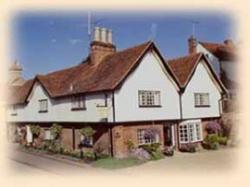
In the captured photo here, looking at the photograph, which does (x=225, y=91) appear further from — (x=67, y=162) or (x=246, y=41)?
(x=67, y=162)

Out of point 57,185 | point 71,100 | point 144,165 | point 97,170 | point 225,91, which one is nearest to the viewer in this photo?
point 57,185

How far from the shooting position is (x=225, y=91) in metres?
2.12

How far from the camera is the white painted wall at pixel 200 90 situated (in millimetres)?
2736

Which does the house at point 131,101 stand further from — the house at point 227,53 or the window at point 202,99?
the house at point 227,53

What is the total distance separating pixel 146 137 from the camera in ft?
9.51

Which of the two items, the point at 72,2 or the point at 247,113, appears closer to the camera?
the point at 72,2

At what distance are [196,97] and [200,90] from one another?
0.15 meters

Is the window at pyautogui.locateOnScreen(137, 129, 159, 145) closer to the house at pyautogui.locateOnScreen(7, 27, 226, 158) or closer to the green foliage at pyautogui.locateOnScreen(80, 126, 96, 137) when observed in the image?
the house at pyautogui.locateOnScreen(7, 27, 226, 158)

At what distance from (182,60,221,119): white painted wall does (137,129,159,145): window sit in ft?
0.88

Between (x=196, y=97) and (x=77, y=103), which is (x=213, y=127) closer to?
(x=196, y=97)

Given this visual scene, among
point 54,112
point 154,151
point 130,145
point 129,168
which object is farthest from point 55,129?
point 129,168

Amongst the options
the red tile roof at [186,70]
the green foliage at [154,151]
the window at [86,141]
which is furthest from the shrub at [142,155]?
the red tile roof at [186,70]

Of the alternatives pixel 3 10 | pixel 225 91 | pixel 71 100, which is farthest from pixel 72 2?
pixel 71 100

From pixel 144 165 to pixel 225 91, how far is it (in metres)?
0.61
